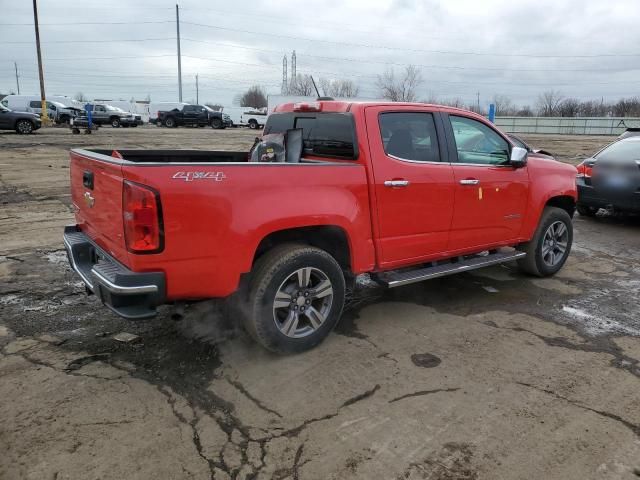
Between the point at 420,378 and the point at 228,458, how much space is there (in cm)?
147

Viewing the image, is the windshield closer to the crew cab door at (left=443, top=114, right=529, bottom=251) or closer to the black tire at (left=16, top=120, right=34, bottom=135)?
the crew cab door at (left=443, top=114, right=529, bottom=251)

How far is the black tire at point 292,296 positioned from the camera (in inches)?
142

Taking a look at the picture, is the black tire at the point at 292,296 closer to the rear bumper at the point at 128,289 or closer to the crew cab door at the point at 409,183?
the crew cab door at the point at 409,183

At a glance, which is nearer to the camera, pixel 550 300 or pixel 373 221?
pixel 373 221

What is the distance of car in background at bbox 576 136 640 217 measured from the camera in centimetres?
811

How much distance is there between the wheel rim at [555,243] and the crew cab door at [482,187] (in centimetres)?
64

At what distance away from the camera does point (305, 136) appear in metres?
4.69

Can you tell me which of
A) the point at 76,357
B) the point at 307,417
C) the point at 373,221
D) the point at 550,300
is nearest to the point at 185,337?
the point at 76,357

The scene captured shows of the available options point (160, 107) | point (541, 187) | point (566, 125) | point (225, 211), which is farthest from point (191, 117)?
point (225, 211)

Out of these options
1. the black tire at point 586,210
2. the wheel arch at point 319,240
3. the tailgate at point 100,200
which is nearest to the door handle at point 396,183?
the wheel arch at point 319,240

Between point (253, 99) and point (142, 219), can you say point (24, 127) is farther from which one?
point (253, 99)

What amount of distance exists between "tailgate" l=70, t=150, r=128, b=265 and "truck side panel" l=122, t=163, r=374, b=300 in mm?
206

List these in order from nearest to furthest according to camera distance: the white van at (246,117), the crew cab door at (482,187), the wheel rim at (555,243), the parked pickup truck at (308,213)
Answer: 1. the parked pickup truck at (308,213)
2. the crew cab door at (482,187)
3. the wheel rim at (555,243)
4. the white van at (246,117)

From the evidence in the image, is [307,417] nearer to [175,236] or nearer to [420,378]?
[420,378]
